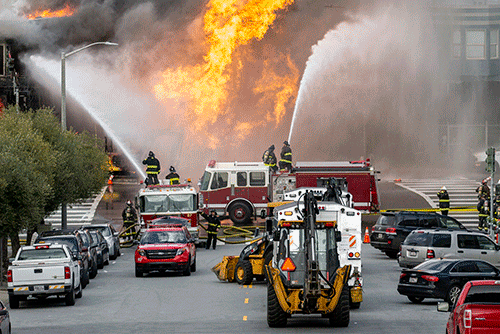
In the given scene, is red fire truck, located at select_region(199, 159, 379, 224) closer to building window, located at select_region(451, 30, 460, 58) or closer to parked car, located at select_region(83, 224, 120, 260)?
Answer: parked car, located at select_region(83, 224, 120, 260)

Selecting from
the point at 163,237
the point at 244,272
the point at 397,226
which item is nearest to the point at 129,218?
the point at 163,237

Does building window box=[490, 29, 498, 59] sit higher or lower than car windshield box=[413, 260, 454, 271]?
higher

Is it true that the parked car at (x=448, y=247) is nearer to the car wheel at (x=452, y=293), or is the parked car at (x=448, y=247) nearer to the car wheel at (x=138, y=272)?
the car wheel at (x=452, y=293)

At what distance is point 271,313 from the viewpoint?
17344 millimetres

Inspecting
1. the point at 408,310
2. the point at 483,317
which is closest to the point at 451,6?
the point at 408,310

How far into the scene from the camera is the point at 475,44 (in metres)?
72.6

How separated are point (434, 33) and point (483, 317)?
62042mm

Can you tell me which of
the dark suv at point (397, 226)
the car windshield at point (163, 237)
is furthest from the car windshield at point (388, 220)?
the car windshield at point (163, 237)

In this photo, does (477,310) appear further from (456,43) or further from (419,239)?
(456,43)

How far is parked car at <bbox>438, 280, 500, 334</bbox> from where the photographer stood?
37.3ft

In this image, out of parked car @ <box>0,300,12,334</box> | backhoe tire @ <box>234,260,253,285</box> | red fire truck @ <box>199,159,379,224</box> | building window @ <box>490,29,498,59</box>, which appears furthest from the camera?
building window @ <box>490,29,498,59</box>

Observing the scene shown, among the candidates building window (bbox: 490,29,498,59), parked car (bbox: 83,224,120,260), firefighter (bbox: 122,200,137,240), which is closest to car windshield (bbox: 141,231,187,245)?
parked car (bbox: 83,224,120,260)

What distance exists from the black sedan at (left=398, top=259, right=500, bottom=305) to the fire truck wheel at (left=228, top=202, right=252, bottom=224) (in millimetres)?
20197

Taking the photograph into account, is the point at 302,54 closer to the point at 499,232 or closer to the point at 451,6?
the point at 451,6
